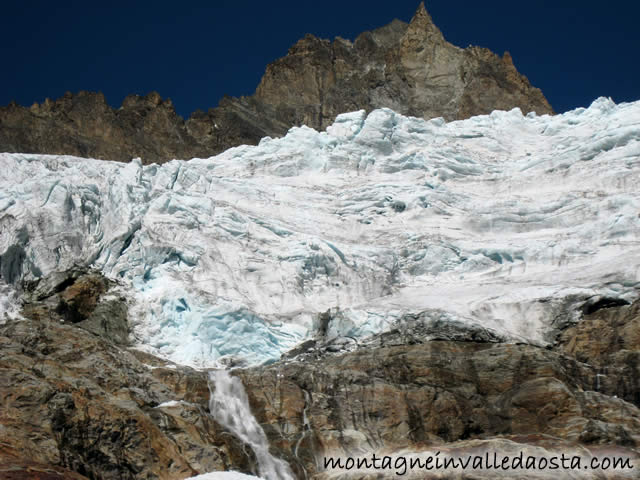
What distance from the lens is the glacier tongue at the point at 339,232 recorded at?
990 inches

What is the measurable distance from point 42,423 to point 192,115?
46.7 meters

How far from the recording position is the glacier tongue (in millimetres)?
25141

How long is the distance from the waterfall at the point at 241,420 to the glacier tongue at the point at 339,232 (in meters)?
1.96

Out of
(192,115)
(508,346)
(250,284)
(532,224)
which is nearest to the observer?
(508,346)

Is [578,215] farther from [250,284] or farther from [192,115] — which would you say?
[192,115]

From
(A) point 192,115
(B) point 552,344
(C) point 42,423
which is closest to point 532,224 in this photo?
(B) point 552,344

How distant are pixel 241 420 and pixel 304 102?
4943 cm

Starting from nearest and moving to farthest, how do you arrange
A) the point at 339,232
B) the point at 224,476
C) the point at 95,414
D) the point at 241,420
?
the point at 224,476 → the point at 95,414 → the point at 241,420 → the point at 339,232

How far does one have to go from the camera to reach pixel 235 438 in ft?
65.7

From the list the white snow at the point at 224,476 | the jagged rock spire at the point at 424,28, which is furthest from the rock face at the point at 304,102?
the white snow at the point at 224,476

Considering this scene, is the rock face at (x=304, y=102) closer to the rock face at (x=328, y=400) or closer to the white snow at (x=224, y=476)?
the rock face at (x=328, y=400)

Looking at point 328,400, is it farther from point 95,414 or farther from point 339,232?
point 339,232

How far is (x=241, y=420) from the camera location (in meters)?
20.7

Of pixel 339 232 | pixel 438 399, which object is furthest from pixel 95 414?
pixel 339 232
